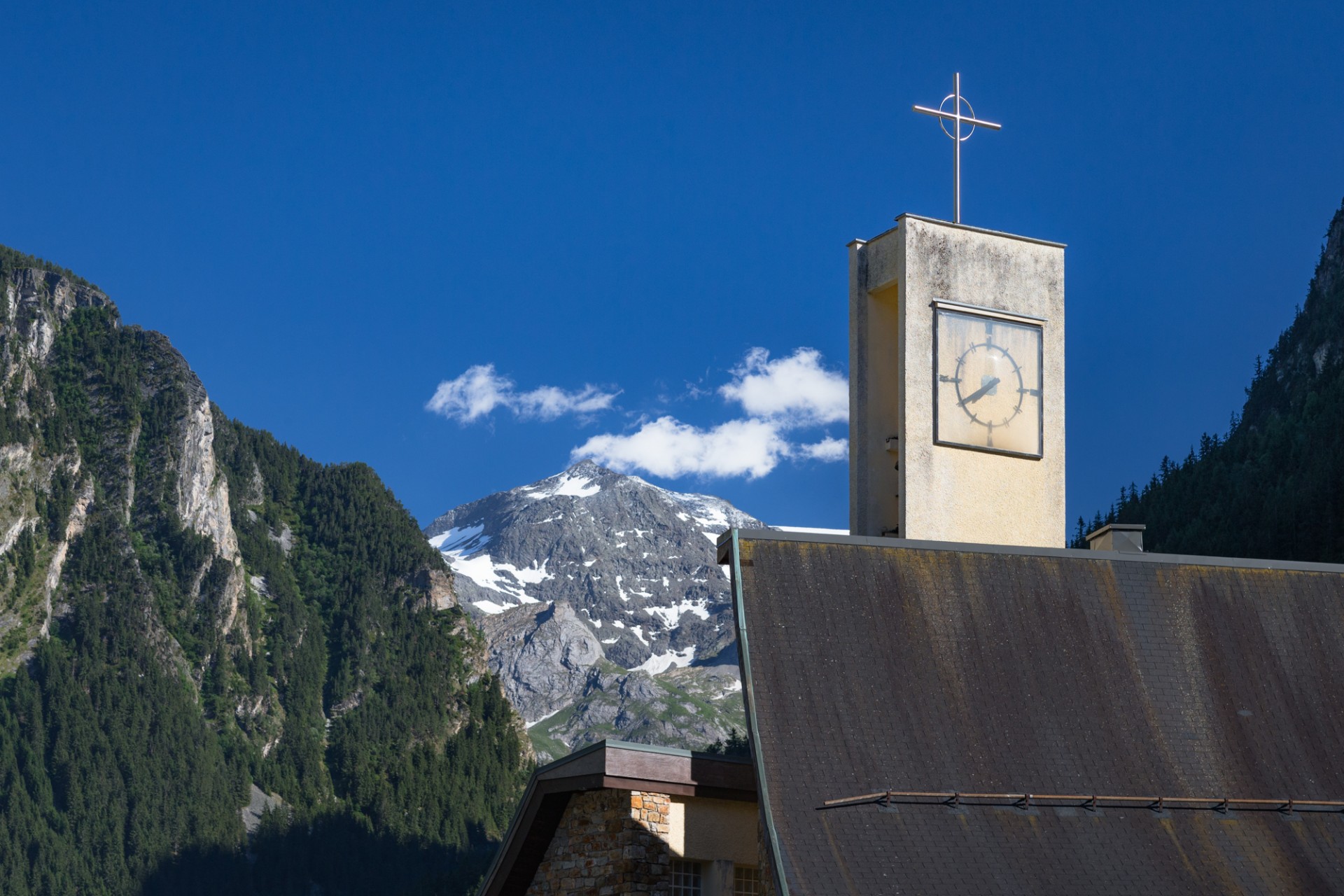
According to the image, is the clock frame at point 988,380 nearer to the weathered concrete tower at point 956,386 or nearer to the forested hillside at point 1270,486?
the weathered concrete tower at point 956,386

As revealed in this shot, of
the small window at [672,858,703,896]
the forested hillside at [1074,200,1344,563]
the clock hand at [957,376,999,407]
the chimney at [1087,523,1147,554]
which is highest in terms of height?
the forested hillside at [1074,200,1344,563]

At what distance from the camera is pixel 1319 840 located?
1658cm

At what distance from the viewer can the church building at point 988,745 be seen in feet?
51.7

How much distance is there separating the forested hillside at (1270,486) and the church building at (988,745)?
5511 cm

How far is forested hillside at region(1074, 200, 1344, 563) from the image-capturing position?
9300cm

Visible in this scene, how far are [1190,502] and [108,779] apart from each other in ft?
445

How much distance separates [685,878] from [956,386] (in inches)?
311

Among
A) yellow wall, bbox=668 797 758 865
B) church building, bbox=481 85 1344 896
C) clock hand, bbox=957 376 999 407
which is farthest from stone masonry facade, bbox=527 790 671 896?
clock hand, bbox=957 376 999 407

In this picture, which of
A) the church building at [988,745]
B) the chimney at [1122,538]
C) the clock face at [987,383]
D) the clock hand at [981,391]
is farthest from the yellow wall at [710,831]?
the clock hand at [981,391]

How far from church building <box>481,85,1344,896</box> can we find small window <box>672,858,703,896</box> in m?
0.02

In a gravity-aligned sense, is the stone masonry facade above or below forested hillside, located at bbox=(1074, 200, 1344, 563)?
below

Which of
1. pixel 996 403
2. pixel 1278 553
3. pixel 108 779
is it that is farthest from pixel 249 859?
pixel 996 403

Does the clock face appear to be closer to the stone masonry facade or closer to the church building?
the church building

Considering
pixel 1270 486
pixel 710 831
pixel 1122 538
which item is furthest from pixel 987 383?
pixel 1270 486
